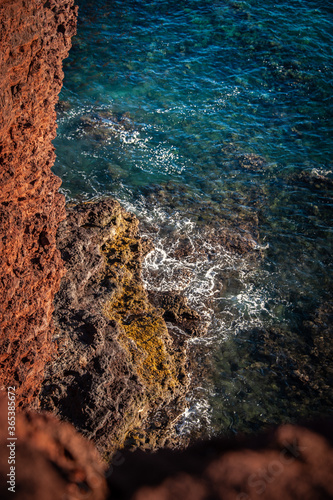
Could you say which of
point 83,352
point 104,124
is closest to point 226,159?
point 104,124

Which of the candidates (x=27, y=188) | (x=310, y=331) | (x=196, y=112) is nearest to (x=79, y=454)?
(x=27, y=188)

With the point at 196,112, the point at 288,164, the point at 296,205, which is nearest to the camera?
the point at 296,205

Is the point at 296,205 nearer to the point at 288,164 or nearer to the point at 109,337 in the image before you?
the point at 288,164

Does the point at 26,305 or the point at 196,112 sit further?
the point at 196,112

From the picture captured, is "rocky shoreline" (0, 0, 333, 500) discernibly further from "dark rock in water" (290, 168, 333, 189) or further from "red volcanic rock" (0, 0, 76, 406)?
"dark rock in water" (290, 168, 333, 189)

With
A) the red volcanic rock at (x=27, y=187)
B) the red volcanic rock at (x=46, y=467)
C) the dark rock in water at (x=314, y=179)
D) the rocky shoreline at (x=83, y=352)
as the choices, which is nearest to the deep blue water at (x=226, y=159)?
the dark rock in water at (x=314, y=179)

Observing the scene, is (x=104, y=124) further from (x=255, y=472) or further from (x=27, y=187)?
(x=255, y=472)

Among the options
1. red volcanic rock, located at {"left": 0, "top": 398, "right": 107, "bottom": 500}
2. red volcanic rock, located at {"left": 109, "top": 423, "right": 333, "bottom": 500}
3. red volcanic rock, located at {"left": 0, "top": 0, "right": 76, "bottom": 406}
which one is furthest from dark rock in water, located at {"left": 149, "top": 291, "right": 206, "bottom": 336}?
red volcanic rock, located at {"left": 109, "top": 423, "right": 333, "bottom": 500}
